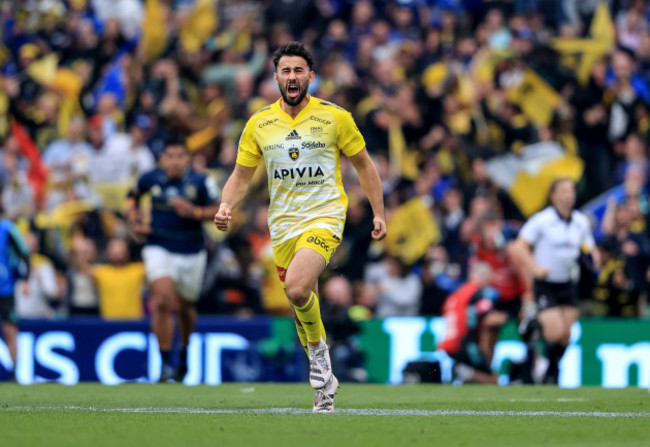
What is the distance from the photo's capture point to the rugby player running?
8.52m

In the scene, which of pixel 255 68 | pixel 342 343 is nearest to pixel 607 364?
pixel 342 343

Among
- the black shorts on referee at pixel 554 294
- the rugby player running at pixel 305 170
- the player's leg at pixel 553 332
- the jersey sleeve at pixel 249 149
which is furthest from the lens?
the black shorts on referee at pixel 554 294

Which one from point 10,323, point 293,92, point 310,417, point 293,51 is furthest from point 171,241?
point 310,417

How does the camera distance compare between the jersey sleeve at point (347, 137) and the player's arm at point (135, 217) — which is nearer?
the jersey sleeve at point (347, 137)

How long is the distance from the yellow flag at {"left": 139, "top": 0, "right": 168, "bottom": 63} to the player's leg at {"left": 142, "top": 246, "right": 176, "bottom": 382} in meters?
7.67

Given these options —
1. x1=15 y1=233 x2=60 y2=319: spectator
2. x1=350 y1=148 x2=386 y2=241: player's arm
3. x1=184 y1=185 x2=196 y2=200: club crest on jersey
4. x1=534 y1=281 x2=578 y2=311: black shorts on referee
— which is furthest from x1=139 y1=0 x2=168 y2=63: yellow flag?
x1=350 y1=148 x2=386 y2=241: player's arm

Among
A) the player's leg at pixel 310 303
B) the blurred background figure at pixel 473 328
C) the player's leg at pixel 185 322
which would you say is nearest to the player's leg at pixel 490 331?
the blurred background figure at pixel 473 328

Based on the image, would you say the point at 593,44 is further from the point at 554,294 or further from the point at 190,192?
the point at 190,192

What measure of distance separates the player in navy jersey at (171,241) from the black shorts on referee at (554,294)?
3.61 m

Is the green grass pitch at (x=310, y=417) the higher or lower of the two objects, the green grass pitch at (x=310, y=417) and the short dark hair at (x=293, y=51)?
the lower

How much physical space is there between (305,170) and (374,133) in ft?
28.3

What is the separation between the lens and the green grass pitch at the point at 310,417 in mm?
6660

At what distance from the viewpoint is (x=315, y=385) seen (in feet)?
27.2

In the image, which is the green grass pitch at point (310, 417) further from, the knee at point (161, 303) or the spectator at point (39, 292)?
the spectator at point (39, 292)
